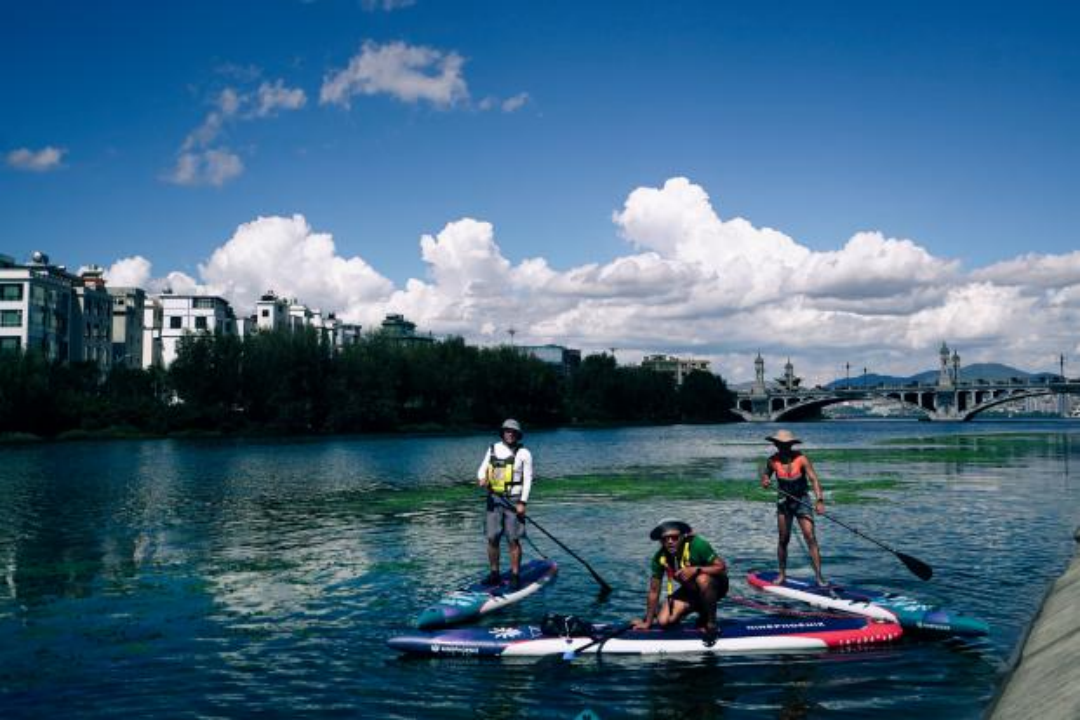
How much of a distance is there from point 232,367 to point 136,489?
69.5 meters

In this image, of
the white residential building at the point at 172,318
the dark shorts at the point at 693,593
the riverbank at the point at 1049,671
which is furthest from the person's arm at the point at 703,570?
the white residential building at the point at 172,318

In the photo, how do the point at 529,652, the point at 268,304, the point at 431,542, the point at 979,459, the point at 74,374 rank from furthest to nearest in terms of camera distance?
the point at 268,304 → the point at 74,374 → the point at 979,459 → the point at 431,542 → the point at 529,652

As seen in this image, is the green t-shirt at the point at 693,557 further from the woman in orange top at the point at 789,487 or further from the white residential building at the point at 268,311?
the white residential building at the point at 268,311

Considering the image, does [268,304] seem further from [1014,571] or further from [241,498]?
[1014,571]

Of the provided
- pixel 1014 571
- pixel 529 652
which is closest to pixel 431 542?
pixel 529 652

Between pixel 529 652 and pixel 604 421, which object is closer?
pixel 529 652

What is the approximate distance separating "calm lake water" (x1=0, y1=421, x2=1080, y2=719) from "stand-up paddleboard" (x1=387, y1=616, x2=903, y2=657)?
235 millimetres

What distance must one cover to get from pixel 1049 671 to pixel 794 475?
6.87 meters

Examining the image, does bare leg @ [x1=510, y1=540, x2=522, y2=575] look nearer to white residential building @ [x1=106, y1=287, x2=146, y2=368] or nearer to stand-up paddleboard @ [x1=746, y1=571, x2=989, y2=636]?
stand-up paddleboard @ [x1=746, y1=571, x2=989, y2=636]

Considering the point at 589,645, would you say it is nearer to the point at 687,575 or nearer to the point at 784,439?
the point at 687,575

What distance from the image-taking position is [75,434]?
96.1 metres

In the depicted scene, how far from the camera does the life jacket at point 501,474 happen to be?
1831cm

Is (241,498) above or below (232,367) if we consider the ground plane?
below

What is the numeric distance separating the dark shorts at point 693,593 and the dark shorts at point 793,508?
445 centimetres
